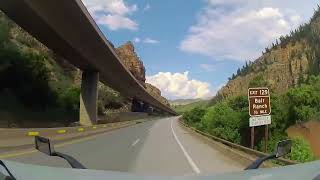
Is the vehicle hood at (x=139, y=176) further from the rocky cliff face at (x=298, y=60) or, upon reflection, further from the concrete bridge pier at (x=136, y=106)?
the concrete bridge pier at (x=136, y=106)

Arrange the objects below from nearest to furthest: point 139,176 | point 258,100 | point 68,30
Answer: point 139,176, point 258,100, point 68,30

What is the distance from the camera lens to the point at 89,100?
52.5 m

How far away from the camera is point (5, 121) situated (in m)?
36.9

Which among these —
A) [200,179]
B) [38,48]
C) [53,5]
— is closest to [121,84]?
[38,48]

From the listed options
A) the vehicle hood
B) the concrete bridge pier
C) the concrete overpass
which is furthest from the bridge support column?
the concrete bridge pier

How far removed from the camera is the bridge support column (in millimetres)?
48300

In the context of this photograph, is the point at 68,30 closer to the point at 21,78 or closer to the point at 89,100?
the point at 21,78

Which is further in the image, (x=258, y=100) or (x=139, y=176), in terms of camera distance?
(x=258, y=100)

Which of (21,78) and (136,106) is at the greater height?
(136,106)

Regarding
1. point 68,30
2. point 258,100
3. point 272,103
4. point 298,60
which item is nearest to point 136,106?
point 298,60

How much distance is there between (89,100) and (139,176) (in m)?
49.3

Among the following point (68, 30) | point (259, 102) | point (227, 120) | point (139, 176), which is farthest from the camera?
point (68, 30)

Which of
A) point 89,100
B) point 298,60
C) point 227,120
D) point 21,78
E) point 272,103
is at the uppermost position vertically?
point 298,60

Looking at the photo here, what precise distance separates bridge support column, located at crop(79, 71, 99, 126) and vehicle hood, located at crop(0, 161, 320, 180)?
43206 millimetres
